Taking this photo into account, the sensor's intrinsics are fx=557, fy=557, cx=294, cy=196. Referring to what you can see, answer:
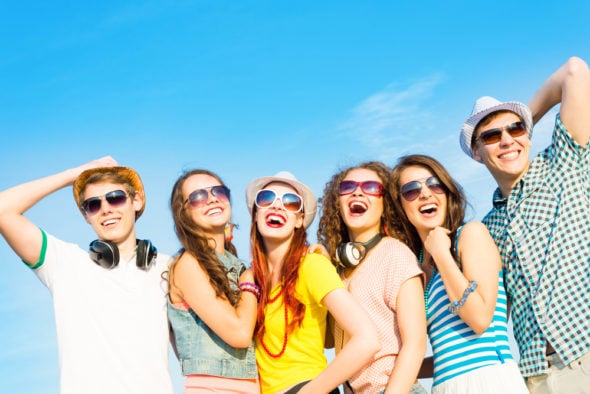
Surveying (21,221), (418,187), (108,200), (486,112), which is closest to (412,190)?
(418,187)

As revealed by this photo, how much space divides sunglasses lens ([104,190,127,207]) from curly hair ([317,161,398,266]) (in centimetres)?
249

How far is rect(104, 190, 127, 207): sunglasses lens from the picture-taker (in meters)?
6.86

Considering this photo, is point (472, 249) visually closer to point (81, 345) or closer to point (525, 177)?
point (525, 177)

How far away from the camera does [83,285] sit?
650 centimetres

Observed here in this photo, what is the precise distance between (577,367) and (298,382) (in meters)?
2.84

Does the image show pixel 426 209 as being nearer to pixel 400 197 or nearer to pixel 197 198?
pixel 400 197

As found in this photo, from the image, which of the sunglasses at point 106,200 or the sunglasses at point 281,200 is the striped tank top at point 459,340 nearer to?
the sunglasses at point 281,200

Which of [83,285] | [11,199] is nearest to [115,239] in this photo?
[83,285]

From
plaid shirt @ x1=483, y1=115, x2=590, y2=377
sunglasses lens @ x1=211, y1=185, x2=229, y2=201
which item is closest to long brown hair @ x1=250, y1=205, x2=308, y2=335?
sunglasses lens @ x1=211, y1=185, x2=229, y2=201

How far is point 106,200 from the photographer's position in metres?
6.86

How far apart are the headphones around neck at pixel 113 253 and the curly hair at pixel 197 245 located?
0.35m

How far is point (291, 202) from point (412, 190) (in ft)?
4.69

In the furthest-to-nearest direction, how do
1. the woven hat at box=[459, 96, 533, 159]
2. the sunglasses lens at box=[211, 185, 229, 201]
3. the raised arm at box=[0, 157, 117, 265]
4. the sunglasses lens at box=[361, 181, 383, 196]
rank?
the sunglasses lens at box=[211, 185, 229, 201] → the woven hat at box=[459, 96, 533, 159] → the sunglasses lens at box=[361, 181, 383, 196] → the raised arm at box=[0, 157, 117, 265]

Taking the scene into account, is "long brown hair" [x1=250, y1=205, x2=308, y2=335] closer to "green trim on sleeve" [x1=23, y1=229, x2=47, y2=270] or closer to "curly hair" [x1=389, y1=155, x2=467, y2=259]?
"curly hair" [x1=389, y1=155, x2=467, y2=259]
